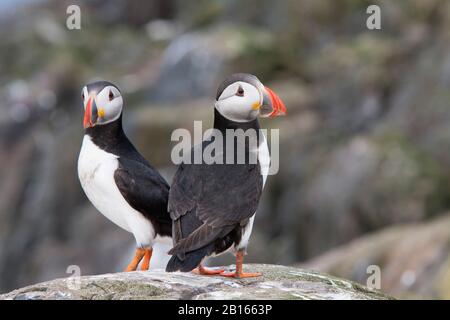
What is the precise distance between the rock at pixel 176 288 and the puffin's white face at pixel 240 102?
1.08 metres

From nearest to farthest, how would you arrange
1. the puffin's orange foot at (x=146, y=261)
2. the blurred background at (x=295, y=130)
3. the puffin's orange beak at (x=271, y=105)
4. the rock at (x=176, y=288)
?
the rock at (x=176, y=288)
the puffin's orange beak at (x=271, y=105)
the puffin's orange foot at (x=146, y=261)
the blurred background at (x=295, y=130)

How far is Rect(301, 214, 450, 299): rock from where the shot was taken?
11.2 meters

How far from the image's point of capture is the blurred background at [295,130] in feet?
48.6

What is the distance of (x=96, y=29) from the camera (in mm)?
32031

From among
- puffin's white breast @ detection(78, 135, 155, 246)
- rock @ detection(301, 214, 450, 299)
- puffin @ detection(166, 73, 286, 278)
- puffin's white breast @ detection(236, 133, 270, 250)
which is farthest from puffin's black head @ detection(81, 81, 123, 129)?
rock @ detection(301, 214, 450, 299)

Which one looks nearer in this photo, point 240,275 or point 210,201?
point 210,201

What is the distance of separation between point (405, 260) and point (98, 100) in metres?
6.18

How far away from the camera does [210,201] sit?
20.5 feet

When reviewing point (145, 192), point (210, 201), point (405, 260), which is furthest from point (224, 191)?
point (405, 260)

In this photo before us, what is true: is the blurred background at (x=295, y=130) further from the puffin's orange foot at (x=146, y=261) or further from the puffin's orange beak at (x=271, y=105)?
the puffin's orange beak at (x=271, y=105)

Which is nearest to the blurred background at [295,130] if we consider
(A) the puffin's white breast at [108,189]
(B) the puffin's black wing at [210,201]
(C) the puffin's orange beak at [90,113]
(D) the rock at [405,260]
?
(D) the rock at [405,260]

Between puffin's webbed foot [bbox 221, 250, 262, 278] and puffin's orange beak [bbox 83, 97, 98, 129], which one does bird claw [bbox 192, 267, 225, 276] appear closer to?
puffin's webbed foot [bbox 221, 250, 262, 278]

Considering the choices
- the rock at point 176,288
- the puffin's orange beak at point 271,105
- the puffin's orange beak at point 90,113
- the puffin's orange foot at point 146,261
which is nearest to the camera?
the rock at point 176,288

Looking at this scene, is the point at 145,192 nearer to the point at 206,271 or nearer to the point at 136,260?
the point at 136,260
